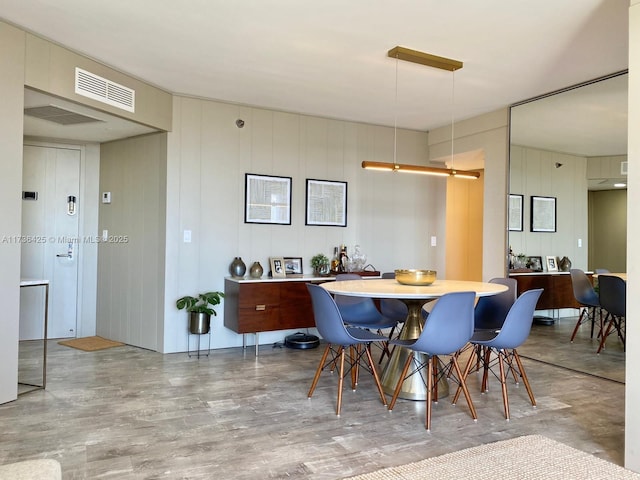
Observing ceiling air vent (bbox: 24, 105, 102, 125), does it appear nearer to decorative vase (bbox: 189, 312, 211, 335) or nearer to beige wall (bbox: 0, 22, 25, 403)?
beige wall (bbox: 0, 22, 25, 403)

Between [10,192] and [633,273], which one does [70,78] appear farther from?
[633,273]

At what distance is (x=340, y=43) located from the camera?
3.48 m

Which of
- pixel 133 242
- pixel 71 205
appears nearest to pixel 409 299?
pixel 133 242

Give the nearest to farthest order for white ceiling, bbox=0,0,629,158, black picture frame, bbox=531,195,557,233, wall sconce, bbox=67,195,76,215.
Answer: white ceiling, bbox=0,0,629,158, black picture frame, bbox=531,195,557,233, wall sconce, bbox=67,195,76,215

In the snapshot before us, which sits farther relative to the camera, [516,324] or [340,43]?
[340,43]

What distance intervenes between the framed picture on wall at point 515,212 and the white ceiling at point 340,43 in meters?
0.84

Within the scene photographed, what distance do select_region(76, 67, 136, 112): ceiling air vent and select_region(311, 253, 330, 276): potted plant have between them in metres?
2.42

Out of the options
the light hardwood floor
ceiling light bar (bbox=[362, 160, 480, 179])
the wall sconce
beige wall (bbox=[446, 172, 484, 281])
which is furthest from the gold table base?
beige wall (bbox=[446, 172, 484, 281])

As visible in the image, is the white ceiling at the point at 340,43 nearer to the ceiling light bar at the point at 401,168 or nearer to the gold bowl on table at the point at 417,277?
the ceiling light bar at the point at 401,168

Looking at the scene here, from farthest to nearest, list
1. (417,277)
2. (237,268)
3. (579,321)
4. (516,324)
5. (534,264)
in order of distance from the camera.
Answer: (237,268) < (534,264) < (579,321) < (417,277) < (516,324)

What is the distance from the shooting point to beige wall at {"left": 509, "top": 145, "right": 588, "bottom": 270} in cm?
412

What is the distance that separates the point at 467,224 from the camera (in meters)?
8.03

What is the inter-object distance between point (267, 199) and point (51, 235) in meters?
2.49

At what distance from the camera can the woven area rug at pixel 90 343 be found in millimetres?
4848
